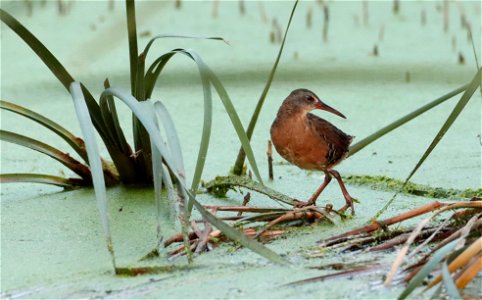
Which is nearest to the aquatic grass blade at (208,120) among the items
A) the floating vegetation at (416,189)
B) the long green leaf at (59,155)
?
the long green leaf at (59,155)

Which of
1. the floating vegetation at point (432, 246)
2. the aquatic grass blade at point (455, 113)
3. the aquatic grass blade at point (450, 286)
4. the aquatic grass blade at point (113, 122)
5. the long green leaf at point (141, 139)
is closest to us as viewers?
the aquatic grass blade at point (450, 286)

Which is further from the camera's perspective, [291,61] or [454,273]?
[291,61]

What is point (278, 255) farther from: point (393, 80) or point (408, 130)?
point (393, 80)

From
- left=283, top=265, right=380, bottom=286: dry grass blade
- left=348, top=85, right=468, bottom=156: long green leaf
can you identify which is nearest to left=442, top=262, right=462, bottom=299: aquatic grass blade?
left=283, top=265, right=380, bottom=286: dry grass blade

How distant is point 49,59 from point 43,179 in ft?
1.62

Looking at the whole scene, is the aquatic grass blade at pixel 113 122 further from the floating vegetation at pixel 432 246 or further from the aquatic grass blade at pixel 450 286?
the aquatic grass blade at pixel 450 286

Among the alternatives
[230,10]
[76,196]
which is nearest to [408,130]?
[76,196]

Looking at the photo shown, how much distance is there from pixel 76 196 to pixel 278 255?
3.74 ft

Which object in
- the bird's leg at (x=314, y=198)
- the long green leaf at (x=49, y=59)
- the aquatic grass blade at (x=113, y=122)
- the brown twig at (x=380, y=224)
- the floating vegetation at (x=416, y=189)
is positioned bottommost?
the floating vegetation at (x=416, y=189)

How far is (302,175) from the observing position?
3.69m

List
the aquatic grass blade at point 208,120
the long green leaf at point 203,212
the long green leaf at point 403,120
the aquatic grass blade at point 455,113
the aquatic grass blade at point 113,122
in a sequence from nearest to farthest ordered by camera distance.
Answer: the long green leaf at point 203,212 < the aquatic grass blade at point 208,120 < the aquatic grass blade at point 455,113 < the long green leaf at point 403,120 < the aquatic grass blade at point 113,122

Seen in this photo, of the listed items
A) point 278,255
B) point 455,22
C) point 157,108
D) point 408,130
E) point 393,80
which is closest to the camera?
point 278,255

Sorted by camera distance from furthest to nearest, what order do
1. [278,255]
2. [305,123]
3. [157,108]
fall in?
[305,123], [157,108], [278,255]

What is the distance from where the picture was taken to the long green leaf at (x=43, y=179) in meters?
3.18
